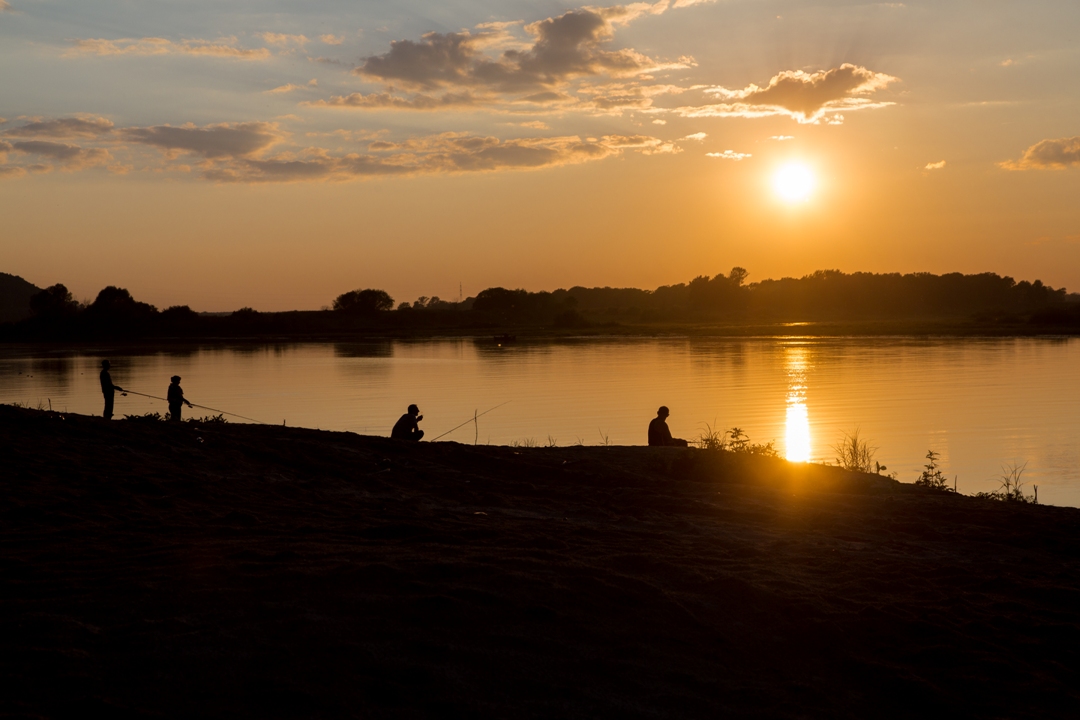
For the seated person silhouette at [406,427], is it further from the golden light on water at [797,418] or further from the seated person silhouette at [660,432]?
the golden light on water at [797,418]

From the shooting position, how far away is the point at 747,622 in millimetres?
6324

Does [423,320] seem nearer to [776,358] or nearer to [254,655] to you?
[776,358]

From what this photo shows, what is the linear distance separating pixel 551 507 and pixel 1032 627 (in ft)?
16.5

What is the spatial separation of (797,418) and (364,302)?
109106 mm

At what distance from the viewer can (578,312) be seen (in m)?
140

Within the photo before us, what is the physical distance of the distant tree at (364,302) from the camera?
129 m

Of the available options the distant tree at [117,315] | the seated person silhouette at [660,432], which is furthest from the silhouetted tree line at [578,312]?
the seated person silhouette at [660,432]

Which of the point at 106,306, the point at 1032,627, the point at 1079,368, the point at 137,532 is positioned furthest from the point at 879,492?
the point at 106,306

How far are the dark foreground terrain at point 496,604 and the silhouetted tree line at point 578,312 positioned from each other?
93.3 m

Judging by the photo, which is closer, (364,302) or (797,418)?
(797,418)

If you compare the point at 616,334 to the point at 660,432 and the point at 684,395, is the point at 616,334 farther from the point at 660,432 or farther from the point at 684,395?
the point at 660,432

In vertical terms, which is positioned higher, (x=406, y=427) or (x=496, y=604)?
(x=406, y=427)

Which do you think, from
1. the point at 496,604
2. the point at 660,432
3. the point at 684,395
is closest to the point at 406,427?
the point at 660,432

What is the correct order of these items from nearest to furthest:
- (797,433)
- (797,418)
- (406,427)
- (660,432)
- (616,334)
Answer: (406,427) < (660,432) < (797,433) < (797,418) < (616,334)
